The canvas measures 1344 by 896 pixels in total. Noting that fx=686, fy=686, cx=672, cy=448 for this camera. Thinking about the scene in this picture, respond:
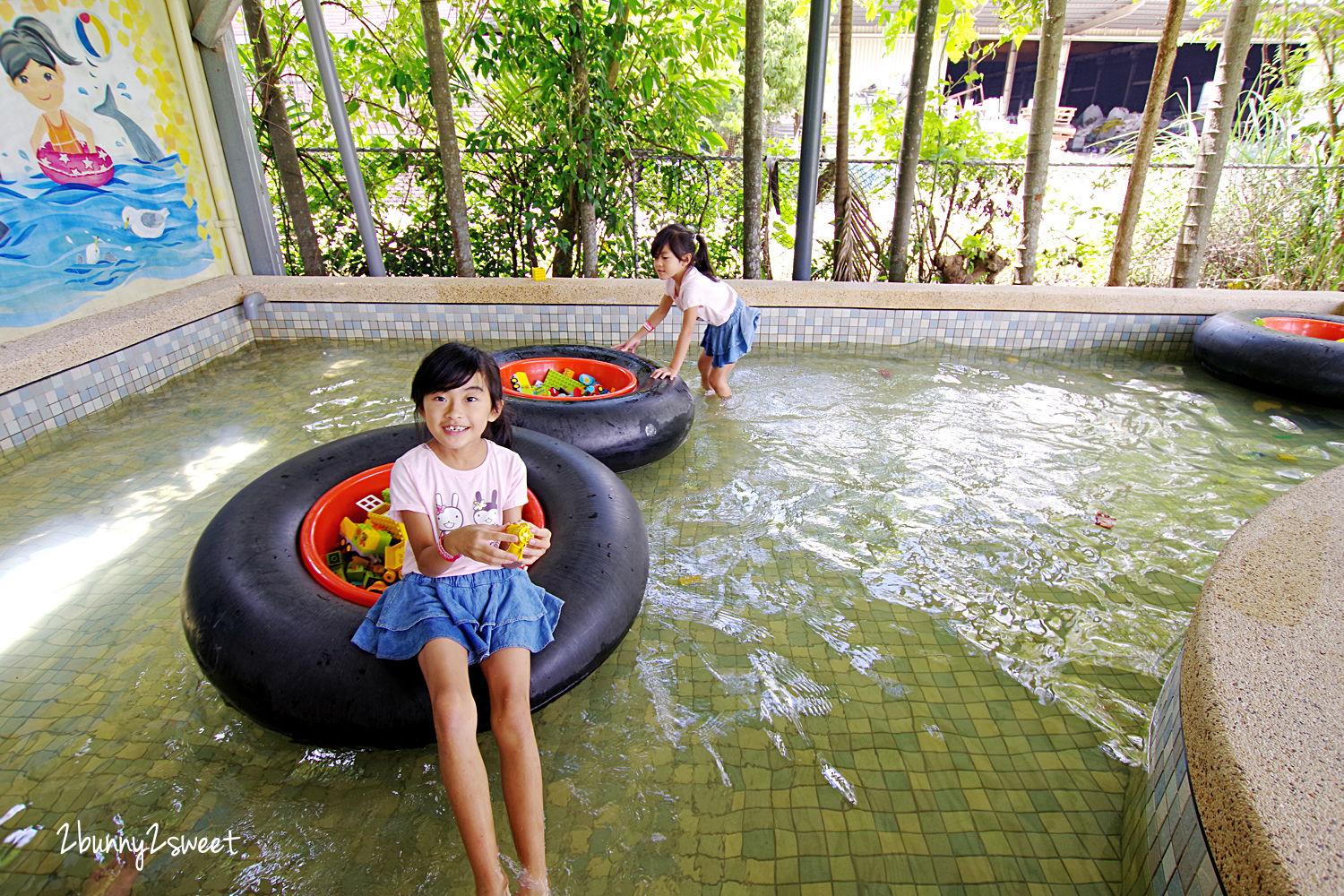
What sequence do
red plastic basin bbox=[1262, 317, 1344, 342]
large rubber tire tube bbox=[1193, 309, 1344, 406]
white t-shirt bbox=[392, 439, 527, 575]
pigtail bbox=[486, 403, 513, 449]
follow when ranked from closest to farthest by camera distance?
white t-shirt bbox=[392, 439, 527, 575], pigtail bbox=[486, 403, 513, 449], large rubber tire tube bbox=[1193, 309, 1344, 406], red plastic basin bbox=[1262, 317, 1344, 342]

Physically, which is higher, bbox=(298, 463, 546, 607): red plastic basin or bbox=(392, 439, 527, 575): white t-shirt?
bbox=(392, 439, 527, 575): white t-shirt

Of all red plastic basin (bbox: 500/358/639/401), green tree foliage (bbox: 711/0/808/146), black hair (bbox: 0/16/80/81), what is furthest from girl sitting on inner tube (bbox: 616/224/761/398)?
green tree foliage (bbox: 711/0/808/146)

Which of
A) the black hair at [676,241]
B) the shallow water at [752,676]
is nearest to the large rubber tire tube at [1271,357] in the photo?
the shallow water at [752,676]

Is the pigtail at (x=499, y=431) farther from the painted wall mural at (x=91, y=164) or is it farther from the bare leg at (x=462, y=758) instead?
the painted wall mural at (x=91, y=164)

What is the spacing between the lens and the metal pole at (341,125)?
448 centimetres

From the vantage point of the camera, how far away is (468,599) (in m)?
1.62

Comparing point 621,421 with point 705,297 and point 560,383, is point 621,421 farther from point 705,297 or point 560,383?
point 705,297

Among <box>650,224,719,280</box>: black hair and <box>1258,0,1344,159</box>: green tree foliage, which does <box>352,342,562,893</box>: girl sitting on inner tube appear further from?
<box>1258,0,1344,159</box>: green tree foliage

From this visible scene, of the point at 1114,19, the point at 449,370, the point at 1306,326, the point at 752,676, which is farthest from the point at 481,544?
the point at 1114,19

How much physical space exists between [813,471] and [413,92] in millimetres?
4463

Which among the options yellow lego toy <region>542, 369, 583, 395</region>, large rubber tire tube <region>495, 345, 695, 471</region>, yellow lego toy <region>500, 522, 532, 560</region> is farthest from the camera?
yellow lego toy <region>542, 369, 583, 395</region>

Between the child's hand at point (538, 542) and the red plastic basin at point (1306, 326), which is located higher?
the child's hand at point (538, 542)

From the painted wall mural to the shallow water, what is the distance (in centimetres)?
103

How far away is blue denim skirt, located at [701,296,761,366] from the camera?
391 centimetres
